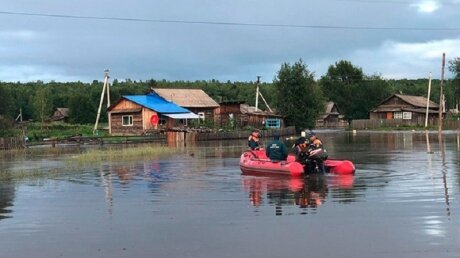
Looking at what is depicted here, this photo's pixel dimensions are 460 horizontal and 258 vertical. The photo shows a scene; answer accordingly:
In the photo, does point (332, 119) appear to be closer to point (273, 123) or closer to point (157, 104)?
point (273, 123)

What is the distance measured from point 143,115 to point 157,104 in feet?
11.1

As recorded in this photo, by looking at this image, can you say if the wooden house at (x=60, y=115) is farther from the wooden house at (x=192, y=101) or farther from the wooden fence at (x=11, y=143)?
the wooden fence at (x=11, y=143)

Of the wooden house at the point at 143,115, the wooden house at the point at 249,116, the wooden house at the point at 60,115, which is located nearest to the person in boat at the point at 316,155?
the wooden house at the point at 143,115

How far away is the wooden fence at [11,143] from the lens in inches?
1918

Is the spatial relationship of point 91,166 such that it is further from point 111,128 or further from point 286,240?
point 111,128

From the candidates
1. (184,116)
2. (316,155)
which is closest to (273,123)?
(184,116)

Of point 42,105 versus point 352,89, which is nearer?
point 42,105

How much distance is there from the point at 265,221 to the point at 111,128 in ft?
209

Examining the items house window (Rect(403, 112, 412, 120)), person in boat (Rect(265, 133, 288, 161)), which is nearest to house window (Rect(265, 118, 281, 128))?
house window (Rect(403, 112, 412, 120))

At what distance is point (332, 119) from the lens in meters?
128

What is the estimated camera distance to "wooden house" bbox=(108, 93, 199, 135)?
7025 centimetres

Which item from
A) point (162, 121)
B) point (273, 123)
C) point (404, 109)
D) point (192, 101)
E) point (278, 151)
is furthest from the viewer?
point (404, 109)

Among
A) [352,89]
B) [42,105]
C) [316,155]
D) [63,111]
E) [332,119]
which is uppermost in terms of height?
[352,89]

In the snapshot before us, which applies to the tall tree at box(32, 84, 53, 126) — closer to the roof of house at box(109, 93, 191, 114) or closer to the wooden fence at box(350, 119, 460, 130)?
the roof of house at box(109, 93, 191, 114)
